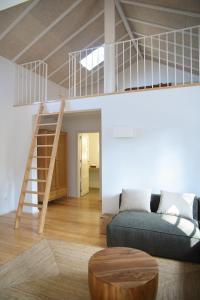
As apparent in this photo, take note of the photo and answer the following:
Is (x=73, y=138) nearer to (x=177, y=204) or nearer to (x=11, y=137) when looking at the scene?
(x=11, y=137)

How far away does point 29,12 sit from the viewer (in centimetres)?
411

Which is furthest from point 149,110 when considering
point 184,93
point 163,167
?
point 163,167

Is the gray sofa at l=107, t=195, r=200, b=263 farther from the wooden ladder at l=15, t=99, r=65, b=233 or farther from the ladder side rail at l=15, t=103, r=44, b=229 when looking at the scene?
the ladder side rail at l=15, t=103, r=44, b=229

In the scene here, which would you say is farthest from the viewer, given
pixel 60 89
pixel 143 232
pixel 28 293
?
pixel 60 89

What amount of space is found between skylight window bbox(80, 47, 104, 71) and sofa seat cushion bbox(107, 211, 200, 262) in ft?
14.9

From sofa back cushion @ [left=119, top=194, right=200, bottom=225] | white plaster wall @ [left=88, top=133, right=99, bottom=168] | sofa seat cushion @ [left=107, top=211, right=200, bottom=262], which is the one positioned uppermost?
Answer: white plaster wall @ [left=88, top=133, right=99, bottom=168]

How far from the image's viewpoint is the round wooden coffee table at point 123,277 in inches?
65.5

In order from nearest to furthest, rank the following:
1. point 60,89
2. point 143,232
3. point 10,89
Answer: point 143,232 < point 10,89 < point 60,89

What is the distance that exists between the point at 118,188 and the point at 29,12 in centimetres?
376

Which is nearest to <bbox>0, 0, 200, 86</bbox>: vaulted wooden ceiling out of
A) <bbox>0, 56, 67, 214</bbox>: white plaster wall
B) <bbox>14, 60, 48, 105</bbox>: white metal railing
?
<bbox>14, 60, 48, 105</bbox>: white metal railing

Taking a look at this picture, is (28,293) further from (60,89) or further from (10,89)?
(60,89)

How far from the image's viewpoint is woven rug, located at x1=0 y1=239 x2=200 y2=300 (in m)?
2.12

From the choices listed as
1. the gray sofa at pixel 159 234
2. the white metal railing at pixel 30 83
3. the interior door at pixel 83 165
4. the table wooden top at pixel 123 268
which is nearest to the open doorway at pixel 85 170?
the interior door at pixel 83 165

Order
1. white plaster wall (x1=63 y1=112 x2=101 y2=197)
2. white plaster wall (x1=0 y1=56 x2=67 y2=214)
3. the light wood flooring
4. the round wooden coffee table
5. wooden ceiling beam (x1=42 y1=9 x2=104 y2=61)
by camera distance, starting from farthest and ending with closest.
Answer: white plaster wall (x1=63 y1=112 x2=101 y2=197) < wooden ceiling beam (x1=42 y1=9 x2=104 y2=61) < white plaster wall (x1=0 y1=56 x2=67 y2=214) < the light wood flooring < the round wooden coffee table
